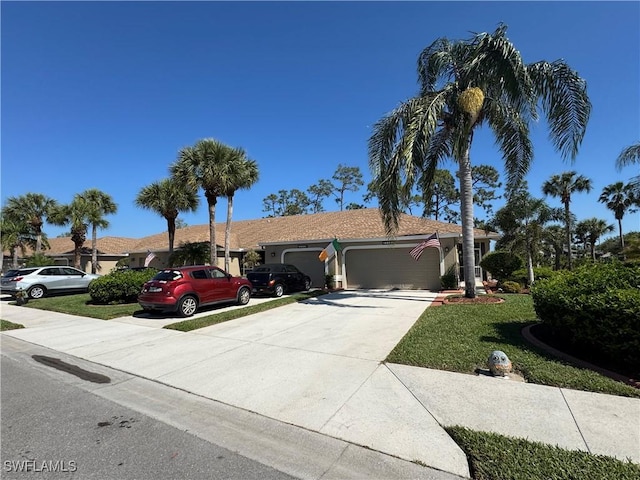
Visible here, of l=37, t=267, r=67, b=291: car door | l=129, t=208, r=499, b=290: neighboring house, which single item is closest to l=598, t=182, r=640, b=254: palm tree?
l=129, t=208, r=499, b=290: neighboring house

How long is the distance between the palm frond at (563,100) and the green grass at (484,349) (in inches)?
229

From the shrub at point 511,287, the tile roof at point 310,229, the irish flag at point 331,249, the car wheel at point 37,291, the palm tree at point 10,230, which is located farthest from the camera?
the palm tree at point 10,230

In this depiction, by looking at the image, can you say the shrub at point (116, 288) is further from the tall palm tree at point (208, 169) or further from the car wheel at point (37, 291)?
the car wheel at point (37, 291)

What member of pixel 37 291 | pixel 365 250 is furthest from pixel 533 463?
pixel 37 291

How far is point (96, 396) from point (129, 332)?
14.9 ft

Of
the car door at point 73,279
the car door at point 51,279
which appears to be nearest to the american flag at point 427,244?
the car door at point 73,279

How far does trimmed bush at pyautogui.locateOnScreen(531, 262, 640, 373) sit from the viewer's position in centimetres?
492

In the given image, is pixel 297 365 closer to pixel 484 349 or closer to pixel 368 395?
pixel 368 395

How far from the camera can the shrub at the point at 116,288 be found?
550 inches

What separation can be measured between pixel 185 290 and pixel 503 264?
16.0m

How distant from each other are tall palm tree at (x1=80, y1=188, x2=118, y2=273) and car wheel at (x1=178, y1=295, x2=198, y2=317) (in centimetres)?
1972

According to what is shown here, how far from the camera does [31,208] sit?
92.1ft

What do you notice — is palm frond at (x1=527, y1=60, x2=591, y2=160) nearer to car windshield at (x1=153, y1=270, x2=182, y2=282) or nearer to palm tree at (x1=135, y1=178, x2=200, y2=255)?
car windshield at (x1=153, y1=270, x2=182, y2=282)

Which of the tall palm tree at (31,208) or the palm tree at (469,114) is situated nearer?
the palm tree at (469,114)
